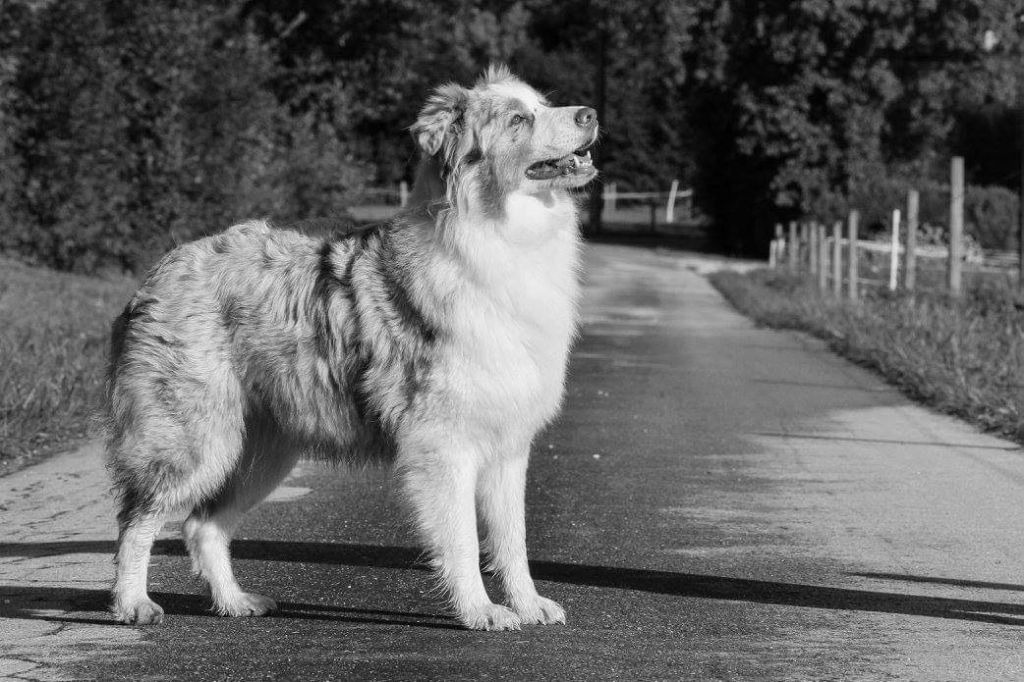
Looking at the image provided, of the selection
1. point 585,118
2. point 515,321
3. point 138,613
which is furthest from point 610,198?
point 138,613

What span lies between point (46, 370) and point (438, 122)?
673 centimetres

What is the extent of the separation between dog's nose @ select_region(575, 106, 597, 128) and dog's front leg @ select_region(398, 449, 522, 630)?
1365mm

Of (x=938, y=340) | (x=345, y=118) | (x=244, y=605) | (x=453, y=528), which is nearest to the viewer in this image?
(x=453, y=528)

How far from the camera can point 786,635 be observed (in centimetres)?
580

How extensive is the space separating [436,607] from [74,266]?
689 inches

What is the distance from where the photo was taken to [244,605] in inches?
244

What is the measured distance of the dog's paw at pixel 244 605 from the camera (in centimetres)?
618

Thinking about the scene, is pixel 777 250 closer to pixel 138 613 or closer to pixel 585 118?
pixel 585 118

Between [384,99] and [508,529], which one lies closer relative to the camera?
[508,529]

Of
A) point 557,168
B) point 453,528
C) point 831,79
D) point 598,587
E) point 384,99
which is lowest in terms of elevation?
point 598,587

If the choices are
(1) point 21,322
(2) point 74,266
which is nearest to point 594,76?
(2) point 74,266

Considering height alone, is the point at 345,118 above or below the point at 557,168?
above

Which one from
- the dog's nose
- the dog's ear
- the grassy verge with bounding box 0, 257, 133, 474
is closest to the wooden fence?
the grassy verge with bounding box 0, 257, 133, 474

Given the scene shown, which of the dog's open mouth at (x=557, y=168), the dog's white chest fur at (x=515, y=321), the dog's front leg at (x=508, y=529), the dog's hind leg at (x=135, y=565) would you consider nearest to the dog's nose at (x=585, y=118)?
the dog's open mouth at (x=557, y=168)
